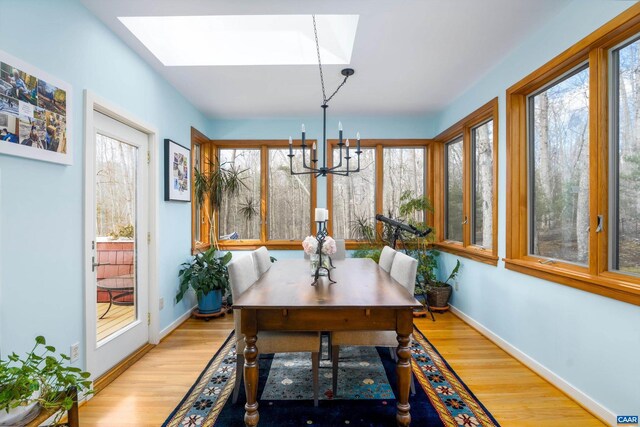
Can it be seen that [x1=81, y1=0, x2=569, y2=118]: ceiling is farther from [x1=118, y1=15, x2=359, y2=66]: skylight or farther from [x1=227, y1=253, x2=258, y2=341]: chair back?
[x1=227, y1=253, x2=258, y2=341]: chair back

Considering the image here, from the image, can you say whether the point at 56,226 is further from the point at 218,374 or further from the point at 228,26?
the point at 228,26

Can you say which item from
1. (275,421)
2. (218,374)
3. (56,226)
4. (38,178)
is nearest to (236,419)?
(275,421)

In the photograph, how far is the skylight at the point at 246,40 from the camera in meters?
2.66

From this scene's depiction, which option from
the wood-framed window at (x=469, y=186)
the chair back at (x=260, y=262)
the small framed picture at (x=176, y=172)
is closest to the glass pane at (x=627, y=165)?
the wood-framed window at (x=469, y=186)

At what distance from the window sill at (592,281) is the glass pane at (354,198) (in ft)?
7.73

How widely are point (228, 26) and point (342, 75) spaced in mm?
1117

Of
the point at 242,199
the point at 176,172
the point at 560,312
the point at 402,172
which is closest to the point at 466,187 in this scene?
the point at 402,172

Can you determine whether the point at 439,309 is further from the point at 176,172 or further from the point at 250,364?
the point at 176,172

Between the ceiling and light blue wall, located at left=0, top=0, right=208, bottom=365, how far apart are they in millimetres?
279

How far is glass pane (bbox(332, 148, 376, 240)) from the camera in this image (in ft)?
15.3

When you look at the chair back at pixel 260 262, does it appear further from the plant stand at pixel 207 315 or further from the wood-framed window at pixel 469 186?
the wood-framed window at pixel 469 186

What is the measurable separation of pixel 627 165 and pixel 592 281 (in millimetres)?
721

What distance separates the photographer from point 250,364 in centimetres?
179

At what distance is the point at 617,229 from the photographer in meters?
1.92
